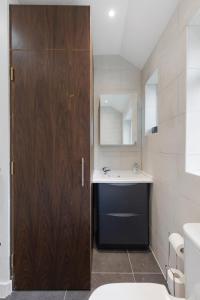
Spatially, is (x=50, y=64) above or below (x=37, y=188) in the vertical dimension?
above

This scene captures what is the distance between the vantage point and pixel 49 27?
1839 millimetres

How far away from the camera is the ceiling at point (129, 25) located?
197cm

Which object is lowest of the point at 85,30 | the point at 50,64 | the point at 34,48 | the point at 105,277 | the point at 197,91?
the point at 105,277

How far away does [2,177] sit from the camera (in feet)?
5.95

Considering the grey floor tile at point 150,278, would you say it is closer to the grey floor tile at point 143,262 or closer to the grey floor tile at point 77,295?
the grey floor tile at point 143,262

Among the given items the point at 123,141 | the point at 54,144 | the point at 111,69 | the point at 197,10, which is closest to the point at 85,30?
the point at 197,10

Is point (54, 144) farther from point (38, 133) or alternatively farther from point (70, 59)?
point (70, 59)

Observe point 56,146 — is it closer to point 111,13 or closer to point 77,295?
point 77,295

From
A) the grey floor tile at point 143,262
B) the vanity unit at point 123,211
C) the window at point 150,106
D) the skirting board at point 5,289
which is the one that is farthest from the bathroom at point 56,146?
the window at point 150,106

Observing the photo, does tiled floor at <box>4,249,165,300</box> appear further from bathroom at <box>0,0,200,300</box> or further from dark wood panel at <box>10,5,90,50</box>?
dark wood panel at <box>10,5,90,50</box>

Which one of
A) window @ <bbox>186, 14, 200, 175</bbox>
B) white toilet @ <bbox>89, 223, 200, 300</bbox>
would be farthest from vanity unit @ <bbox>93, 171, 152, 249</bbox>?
white toilet @ <bbox>89, 223, 200, 300</bbox>

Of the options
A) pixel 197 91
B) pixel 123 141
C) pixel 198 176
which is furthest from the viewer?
pixel 123 141

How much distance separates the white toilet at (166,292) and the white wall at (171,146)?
0.37 metres

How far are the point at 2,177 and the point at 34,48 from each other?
3.66 feet
